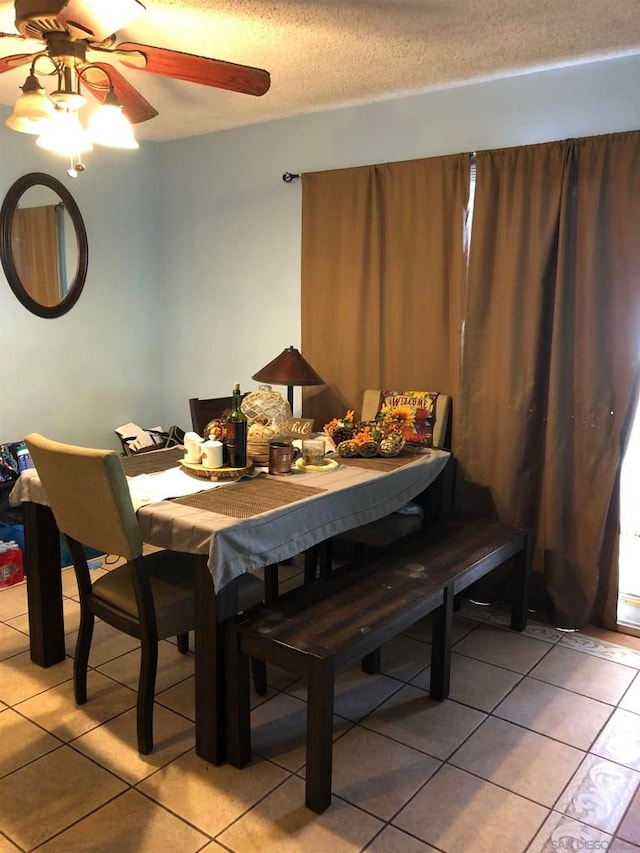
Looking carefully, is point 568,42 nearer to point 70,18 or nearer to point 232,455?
point 70,18

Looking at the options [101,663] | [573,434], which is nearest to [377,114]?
[573,434]

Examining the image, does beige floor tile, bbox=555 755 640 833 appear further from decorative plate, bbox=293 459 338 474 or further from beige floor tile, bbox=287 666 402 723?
decorative plate, bbox=293 459 338 474

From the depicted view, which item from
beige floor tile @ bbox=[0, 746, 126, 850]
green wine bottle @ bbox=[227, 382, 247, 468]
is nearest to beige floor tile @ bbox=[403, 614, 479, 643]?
green wine bottle @ bbox=[227, 382, 247, 468]

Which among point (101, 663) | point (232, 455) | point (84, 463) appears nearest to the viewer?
point (84, 463)

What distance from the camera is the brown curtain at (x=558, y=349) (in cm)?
273

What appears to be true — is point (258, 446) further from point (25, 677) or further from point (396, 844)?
point (396, 844)

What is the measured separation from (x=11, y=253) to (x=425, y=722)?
10.1ft

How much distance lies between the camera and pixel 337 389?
3.59 meters

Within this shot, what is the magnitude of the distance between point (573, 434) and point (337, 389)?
1.24 meters

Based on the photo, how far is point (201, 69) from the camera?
6.72 ft

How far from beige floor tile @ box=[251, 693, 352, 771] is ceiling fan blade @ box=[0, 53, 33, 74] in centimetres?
220

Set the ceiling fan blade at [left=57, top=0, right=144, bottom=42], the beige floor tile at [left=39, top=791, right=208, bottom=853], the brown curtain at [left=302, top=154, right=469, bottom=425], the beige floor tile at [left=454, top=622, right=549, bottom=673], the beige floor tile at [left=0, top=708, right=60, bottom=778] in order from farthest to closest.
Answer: the brown curtain at [left=302, top=154, right=469, bottom=425] < the beige floor tile at [left=454, top=622, right=549, bottom=673] < the beige floor tile at [left=0, top=708, right=60, bottom=778] < the beige floor tile at [left=39, top=791, right=208, bottom=853] < the ceiling fan blade at [left=57, top=0, right=144, bottom=42]

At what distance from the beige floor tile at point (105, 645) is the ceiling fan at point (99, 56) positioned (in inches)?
77.7

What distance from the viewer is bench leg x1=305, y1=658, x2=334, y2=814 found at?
1823 millimetres
